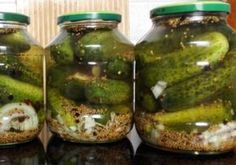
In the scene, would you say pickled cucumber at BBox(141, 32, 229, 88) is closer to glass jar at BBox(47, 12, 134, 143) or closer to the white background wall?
glass jar at BBox(47, 12, 134, 143)

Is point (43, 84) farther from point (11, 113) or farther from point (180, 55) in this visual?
point (180, 55)

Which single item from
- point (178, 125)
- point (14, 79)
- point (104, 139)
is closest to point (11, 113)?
point (14, 79)

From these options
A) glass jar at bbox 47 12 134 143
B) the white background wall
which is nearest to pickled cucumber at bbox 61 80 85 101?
glass jar at bbox 47 12 134 143

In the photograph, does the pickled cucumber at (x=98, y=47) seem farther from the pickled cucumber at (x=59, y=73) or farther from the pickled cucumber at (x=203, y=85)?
the pickled cucumber at (x=203, y=85)

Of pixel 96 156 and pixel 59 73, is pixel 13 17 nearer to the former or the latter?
pixel 59 73

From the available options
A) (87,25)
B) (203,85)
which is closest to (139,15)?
(87,25)

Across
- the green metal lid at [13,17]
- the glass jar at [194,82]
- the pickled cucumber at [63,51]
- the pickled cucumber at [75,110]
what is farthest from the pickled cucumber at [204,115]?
the green metal lid at [13,17]
